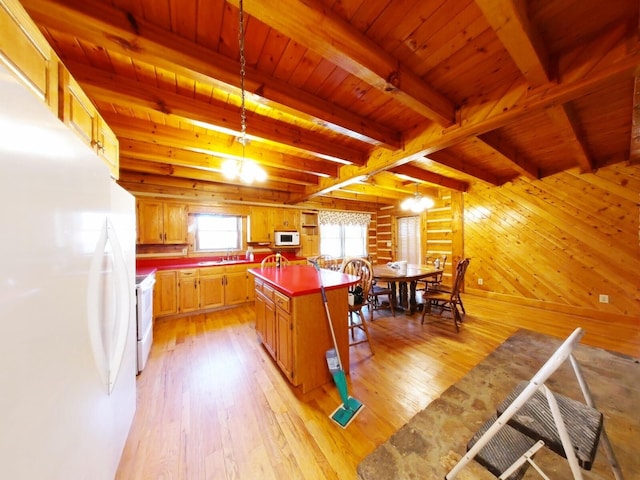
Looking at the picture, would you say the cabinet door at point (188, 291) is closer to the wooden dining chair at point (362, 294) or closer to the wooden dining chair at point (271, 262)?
the wooden dining chair at point (271, 262)

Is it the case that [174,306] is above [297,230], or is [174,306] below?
below

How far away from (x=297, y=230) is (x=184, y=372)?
367 centimetres

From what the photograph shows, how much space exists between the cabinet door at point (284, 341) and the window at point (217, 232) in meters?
3.09

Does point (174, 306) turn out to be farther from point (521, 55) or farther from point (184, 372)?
point (521, 55)

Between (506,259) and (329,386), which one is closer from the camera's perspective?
(329,386)

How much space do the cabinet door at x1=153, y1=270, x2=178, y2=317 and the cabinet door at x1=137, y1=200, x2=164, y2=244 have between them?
2.23 feet

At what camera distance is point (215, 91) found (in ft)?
5.97

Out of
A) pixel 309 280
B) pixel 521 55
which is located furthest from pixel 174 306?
pixel 521 55

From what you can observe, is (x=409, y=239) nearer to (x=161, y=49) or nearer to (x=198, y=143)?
(x=198, y=143)

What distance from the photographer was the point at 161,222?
394cm

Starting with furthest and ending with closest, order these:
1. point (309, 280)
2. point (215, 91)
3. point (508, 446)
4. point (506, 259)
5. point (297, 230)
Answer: point (297, 230) < point (506, 259) < point (309, 280) < point (215, 91) < point (508, 446)

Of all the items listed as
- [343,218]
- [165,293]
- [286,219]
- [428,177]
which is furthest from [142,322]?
[343,218]

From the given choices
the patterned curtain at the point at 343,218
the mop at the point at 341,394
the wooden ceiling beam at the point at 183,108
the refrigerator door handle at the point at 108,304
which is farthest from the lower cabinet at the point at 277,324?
the patterned curtain at the point at 343,218

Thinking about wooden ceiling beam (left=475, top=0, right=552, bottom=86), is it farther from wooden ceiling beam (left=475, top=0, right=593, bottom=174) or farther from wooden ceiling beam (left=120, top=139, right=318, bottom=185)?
wooden ceiling beam (left=120, top=139, right=318, bottom=185)
